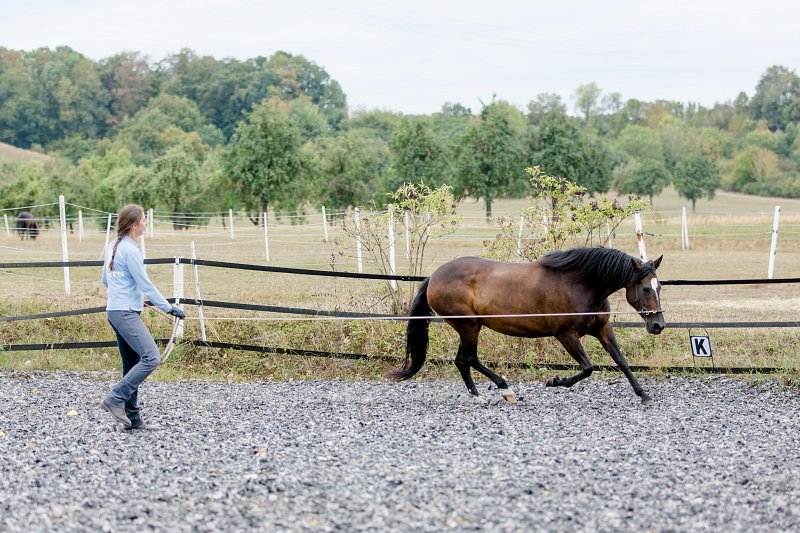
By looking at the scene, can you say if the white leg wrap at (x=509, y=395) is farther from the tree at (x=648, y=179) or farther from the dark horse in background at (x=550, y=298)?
the tree at (x=648, y=179)

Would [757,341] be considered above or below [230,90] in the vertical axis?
below

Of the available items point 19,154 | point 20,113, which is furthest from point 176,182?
point 20,113

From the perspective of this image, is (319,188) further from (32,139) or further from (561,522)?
(32,139)

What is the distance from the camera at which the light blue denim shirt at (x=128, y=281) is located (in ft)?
23.3

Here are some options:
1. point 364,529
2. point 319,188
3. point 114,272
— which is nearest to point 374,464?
point 364,529

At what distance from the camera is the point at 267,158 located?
37.8 m

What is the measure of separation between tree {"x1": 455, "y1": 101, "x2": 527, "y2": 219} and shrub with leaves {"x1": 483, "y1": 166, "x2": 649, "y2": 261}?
30790 millimetres

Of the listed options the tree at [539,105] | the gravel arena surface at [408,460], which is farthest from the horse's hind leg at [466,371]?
the tree at [539,105]

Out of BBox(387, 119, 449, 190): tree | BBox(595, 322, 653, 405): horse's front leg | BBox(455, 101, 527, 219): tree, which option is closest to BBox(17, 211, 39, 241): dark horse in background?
BBox(387, 119, 449, 190): tree

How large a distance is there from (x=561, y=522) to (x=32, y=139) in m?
129

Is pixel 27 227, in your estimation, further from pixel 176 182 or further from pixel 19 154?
pixel 19 154

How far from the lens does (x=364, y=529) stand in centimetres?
465

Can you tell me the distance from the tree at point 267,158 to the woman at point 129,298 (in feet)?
101

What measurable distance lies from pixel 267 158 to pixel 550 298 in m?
30.5
